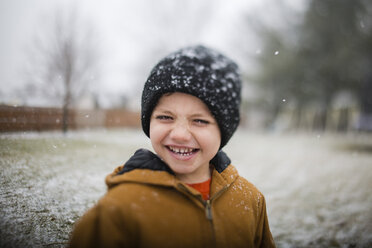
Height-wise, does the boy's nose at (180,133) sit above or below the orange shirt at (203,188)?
above

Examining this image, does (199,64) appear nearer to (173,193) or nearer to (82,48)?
(173,193)

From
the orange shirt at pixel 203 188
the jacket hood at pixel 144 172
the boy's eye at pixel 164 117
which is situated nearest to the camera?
the jacket hood at pixel 144 172

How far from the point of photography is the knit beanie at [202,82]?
3.81ft

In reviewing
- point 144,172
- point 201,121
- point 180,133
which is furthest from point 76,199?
point 201,121

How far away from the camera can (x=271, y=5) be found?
12.6 m

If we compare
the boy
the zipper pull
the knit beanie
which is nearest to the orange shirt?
the boy

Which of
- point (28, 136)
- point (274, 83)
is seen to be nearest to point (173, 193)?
point (28, 136)

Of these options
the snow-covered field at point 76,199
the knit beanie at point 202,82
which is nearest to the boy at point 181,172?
the knit beanie at point 202,82

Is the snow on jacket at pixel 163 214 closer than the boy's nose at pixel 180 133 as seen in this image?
Yes

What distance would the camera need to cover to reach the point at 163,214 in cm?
110

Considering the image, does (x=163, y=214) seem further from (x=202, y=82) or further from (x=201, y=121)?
(x=202, y=82)

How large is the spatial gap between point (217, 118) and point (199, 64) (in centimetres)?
32

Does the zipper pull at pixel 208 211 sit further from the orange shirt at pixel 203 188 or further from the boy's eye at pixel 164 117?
the boy's eye at pixel 164 117

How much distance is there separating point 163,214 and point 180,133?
0.43 m
